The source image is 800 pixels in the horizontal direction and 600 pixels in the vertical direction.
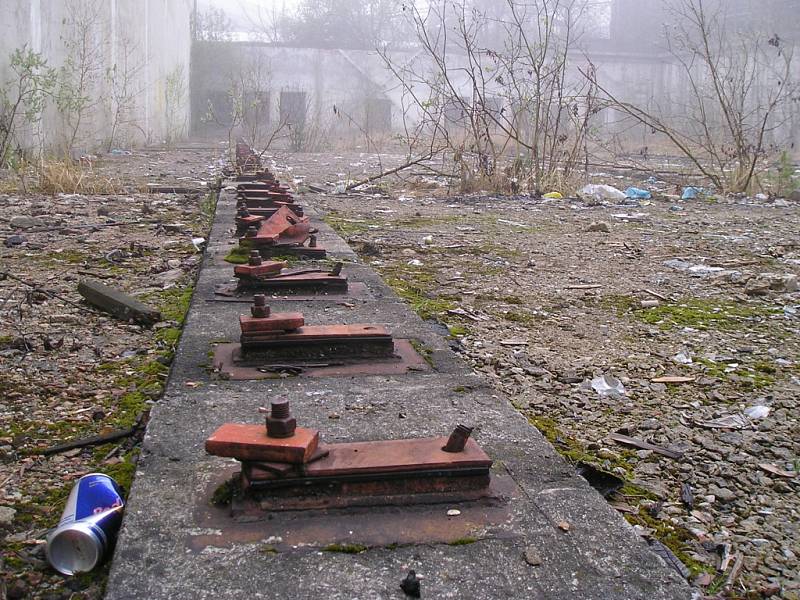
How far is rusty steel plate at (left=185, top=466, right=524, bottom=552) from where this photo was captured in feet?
3.71

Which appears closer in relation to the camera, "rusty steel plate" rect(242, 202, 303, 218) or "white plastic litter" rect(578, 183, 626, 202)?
"rusty steel plate" rect(242, 202, 303, 218)

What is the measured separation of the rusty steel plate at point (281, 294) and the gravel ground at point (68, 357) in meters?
0.20

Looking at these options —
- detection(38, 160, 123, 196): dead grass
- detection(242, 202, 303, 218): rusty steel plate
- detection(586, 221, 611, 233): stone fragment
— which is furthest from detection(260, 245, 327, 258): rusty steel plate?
detection(38, 160, 123, 196): dead grass

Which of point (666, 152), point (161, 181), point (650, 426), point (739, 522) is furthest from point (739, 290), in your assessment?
point (666, 152)

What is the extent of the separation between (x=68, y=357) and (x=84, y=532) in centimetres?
130

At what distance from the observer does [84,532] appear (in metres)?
1.16

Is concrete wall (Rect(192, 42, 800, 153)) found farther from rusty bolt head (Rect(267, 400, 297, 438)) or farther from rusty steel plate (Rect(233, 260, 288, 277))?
rusty bolt head (Rect(267, 400, 297, 438))

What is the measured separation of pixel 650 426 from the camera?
2.06 m

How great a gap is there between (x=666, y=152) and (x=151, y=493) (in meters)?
20.7

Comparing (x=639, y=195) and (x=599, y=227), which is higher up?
(x=639, y=195)

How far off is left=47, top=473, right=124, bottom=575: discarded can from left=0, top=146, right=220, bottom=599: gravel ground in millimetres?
24

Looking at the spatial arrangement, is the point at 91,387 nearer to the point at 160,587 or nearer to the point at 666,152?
the point at 160,587

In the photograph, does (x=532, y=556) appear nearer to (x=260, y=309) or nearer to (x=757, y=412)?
(x=260, y=309)

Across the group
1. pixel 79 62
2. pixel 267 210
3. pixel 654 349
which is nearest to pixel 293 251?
pixel 267 210
